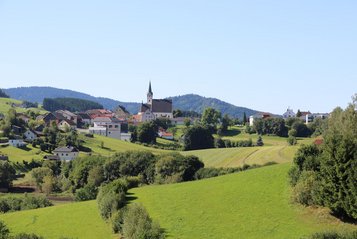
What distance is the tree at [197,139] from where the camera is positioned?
120m

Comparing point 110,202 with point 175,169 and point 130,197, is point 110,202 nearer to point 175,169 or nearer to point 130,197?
point 130,197

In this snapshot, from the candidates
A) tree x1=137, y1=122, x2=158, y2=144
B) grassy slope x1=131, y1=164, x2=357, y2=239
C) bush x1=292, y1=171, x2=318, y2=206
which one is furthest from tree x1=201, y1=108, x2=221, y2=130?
bush x1=292, y1=171, x2=318, y2=206

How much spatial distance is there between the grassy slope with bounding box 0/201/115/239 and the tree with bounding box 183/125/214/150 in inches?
2659

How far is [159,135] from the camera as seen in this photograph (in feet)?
501

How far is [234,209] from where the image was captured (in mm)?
40312

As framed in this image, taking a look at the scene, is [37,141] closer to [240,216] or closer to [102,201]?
[102,201]

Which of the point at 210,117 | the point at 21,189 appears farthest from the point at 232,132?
the point at 21,189

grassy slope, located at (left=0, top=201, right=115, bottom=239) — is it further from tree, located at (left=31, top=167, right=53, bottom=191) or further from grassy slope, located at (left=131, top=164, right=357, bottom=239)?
tree, located at (left=31, top=167, right=53, bottom=191)

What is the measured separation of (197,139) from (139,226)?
86.8 m

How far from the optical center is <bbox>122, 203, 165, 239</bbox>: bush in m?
31.6

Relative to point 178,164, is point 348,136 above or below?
above

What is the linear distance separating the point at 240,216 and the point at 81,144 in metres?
88.2

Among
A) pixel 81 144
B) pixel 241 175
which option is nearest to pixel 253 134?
pixel 81 144

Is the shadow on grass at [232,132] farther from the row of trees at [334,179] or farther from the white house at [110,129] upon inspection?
the row of trees at [334,179]
